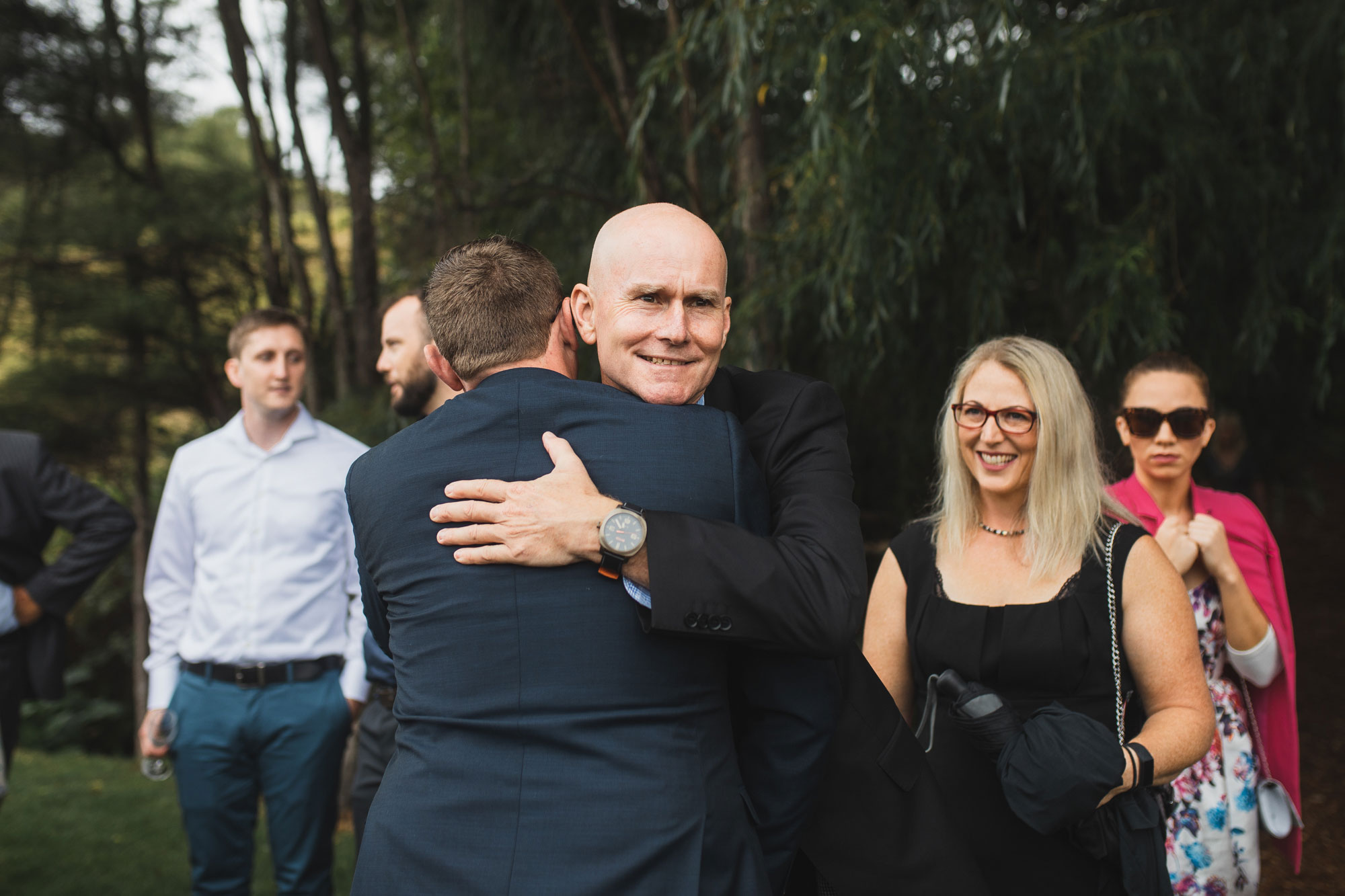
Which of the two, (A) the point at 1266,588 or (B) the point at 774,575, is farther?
(A) the point at 1266,588

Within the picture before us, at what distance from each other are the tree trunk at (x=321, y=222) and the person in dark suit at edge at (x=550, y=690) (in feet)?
22.1

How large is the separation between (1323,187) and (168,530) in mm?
5318

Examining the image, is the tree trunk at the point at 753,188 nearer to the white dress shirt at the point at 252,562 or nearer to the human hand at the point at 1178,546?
the white dress shirt at the point at 252,562

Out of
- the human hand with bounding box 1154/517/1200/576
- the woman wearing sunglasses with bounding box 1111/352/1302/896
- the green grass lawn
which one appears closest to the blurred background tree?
the woman wearing sunglasses with bounding box 1111/352/1302/896

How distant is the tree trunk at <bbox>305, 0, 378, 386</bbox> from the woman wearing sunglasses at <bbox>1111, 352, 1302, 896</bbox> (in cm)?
616

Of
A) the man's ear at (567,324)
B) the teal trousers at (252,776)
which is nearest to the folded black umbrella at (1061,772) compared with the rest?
the man's ear at (567,324)

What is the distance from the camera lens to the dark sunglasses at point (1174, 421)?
3139 mm

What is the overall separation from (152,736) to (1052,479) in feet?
10.1

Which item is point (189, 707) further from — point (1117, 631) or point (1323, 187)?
point (1323, 187)

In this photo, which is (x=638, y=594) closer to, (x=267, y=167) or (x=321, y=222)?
(x=321, y=222)

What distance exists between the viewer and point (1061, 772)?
6.63 ft

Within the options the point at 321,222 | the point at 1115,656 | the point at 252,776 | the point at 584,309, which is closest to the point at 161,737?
the point at 252,776

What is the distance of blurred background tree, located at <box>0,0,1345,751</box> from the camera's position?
4336 millimetres

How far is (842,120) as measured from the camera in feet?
13.9
